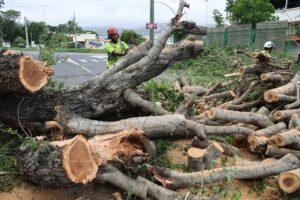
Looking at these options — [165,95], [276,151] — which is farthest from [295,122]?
[165,95]

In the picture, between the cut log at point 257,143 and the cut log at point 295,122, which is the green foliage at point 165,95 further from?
the cut log at point 295,122

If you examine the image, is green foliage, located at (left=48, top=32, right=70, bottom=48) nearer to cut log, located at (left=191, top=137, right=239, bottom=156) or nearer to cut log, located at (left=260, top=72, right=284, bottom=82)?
cut log, located at (left=191, top=137, right=239, bottom=156)

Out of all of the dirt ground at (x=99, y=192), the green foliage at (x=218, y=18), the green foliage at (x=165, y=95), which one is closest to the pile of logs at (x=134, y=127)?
the dirt ground at (x=99, y=192)

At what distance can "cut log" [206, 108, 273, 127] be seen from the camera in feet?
18.0

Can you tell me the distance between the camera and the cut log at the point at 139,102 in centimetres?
546

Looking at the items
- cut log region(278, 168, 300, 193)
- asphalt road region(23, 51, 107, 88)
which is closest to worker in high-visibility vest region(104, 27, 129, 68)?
asphalt road region(23, 51, 107, 88)

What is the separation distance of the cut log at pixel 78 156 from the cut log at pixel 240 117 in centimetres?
133

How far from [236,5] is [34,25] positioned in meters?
47.0

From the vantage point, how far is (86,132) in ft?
15.8

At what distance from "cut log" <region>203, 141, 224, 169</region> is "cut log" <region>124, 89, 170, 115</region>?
93cm

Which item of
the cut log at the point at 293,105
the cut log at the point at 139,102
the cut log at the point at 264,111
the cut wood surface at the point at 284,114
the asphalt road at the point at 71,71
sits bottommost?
the asphalt road at the point at 71,71

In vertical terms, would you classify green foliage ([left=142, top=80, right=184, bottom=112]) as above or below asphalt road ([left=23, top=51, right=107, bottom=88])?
above

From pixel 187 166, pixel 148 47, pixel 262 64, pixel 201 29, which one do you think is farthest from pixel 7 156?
pixel 262 64

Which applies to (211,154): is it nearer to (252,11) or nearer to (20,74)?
(20,74)
